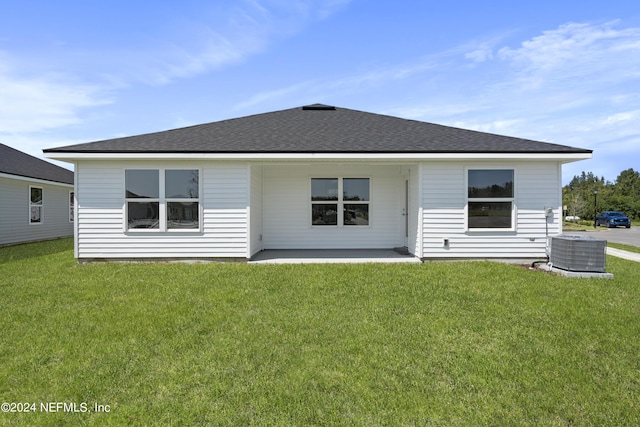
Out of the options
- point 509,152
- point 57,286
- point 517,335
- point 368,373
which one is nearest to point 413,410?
point 368,373

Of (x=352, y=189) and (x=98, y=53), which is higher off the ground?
(x=98, y=53)

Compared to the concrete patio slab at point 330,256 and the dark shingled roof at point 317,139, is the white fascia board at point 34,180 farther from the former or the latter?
the concrete patio slab at point 330,256

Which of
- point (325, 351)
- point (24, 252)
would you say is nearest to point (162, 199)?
point (24, 252)

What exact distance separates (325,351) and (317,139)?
6597 mm

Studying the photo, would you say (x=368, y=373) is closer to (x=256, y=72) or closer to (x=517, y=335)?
(x=517, y=335)

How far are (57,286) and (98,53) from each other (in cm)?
780

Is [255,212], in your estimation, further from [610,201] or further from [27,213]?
[610,201]

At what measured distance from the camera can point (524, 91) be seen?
11.4 m

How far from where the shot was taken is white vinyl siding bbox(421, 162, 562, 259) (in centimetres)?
850

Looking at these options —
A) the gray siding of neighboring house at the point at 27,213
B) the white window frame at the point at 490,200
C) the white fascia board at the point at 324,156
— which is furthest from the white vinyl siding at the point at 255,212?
the gray siding of neighboring house at the point at 27,213

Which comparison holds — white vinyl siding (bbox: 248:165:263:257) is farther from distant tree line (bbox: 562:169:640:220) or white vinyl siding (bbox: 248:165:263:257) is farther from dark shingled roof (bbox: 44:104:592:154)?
distant tree line (bbox: 562:169:640:220)

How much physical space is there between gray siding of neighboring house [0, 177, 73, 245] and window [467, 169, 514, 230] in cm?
1674

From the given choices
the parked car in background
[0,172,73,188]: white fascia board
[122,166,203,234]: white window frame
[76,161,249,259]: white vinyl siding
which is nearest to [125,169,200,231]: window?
[122,166,203,234]: white window frame

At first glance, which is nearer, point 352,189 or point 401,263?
point 401,263
